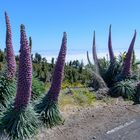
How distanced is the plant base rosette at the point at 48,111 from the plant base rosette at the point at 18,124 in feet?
3.29

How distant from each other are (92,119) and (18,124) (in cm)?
310

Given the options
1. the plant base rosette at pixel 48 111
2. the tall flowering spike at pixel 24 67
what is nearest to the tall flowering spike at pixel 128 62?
the plant base rosette at pixel 48 111

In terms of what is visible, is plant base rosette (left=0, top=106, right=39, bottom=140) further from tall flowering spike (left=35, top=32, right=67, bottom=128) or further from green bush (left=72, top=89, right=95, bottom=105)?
green bush (left=72, top=89, right=95, bottom=105)

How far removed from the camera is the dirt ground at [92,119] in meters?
10.3

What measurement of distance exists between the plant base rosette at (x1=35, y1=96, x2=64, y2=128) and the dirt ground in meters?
0.18

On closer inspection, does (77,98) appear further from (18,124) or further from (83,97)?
(18,124)

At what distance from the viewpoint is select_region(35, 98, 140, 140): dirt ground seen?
33.8 ft

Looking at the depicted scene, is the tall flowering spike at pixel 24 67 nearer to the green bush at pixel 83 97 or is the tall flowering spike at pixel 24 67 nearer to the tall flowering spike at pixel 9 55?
the tall flowering spike at pixel 9 55

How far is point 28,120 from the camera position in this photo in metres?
9.41

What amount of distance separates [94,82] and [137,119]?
3.95m

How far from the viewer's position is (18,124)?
9250 mm

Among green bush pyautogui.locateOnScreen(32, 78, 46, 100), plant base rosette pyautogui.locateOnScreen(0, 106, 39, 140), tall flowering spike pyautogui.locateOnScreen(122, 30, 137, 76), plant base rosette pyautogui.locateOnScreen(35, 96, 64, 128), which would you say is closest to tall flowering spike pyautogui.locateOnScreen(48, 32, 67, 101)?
plant base rosette pyautogui.locateOnScreen(35, 96, 64, 128)

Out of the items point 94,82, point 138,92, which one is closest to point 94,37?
point 94,82

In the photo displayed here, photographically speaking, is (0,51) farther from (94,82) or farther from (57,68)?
(57,68)
